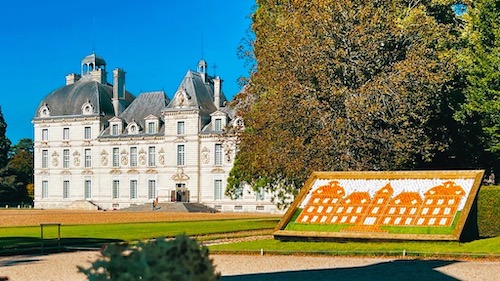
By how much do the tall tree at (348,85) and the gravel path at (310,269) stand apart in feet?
31.9

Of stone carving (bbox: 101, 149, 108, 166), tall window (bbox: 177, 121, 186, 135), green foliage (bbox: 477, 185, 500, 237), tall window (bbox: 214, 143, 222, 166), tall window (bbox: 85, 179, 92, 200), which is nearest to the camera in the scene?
green foliage (bbox: 477, 185, 500, 237)

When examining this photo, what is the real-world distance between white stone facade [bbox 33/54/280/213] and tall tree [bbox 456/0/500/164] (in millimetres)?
34130

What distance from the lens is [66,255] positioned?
17500mm

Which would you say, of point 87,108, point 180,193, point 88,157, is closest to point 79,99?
point 87,108

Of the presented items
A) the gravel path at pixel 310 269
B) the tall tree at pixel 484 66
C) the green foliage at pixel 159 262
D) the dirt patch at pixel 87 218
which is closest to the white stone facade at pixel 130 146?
the dirt patch at pixel 87 218

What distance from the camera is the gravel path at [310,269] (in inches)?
480

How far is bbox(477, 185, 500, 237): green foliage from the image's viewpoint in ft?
68.4

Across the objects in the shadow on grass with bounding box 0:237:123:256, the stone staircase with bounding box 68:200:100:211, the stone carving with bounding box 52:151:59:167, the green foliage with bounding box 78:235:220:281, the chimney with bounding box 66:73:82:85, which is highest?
the chimney with bounding box 66:73:82:85

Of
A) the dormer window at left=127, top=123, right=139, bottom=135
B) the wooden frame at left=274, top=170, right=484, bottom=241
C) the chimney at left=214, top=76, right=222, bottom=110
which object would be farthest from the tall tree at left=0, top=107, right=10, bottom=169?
the wooden frame at left=274, top=170, right=484, bottom=241

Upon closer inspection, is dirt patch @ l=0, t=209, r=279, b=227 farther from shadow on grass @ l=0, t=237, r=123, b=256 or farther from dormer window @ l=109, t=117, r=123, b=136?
dormer window @ l=109, t=117, r=123, b=136

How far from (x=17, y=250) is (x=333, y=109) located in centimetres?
1211

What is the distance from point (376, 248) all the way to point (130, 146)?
53490 mm

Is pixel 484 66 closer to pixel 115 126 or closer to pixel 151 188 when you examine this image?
pixel 151 188

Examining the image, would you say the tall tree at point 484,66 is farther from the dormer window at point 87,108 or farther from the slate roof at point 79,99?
the dormer window at point 87,108
